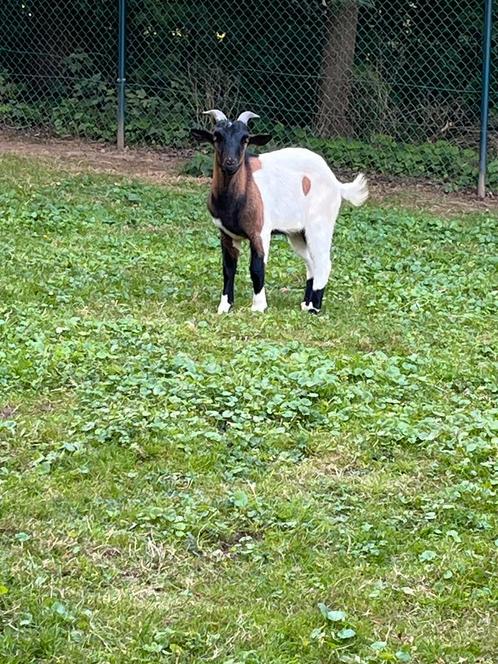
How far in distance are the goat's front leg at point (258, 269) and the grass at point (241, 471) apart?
15 cm

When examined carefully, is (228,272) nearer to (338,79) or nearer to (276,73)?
(338,79)

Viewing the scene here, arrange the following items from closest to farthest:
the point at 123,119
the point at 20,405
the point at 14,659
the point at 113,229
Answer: the point at 14,659
the point at 20,405
the point at 113,229
the point at 123,119

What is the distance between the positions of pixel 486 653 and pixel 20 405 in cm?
254

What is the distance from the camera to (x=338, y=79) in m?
12.8

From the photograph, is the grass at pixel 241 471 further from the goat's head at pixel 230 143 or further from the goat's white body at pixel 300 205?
the goat's head at pixel 230 143

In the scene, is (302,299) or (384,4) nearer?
(302,299)

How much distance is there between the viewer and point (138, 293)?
743cm

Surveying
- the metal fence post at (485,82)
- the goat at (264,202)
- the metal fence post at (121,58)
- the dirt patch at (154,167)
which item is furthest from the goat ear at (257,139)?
the metal fence post at (121,58)

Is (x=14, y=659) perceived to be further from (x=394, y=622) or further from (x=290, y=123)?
(x=290, y=123)

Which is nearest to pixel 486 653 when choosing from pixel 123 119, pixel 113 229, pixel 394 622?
pixel 394 622

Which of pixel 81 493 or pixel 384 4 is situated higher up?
pixel 384 4

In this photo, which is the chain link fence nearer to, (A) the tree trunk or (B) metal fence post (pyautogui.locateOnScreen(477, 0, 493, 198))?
(A) the tree trunk

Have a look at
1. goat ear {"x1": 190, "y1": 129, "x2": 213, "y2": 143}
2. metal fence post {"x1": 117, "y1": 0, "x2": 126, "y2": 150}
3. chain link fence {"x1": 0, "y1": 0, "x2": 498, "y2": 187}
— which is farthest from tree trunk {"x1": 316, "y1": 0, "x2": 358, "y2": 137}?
goat ear {"x1": 190, "y1": 129, "x2": 213, "y2": 143}

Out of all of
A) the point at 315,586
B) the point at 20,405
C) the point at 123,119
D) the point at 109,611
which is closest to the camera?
the point at 109,611
